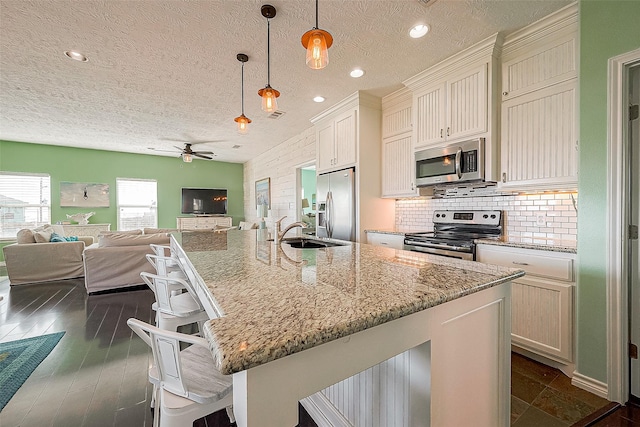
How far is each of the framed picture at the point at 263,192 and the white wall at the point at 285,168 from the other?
132 millimetres

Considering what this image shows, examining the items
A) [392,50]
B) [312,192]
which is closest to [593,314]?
[392,50]

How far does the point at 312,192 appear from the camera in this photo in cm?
774

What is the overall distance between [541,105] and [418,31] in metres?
1.14

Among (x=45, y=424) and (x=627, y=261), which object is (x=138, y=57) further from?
(x=627, y=261)

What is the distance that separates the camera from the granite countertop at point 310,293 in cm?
55

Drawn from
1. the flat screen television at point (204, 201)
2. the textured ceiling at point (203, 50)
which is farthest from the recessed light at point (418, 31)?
the flat screen television at point (204, 201)

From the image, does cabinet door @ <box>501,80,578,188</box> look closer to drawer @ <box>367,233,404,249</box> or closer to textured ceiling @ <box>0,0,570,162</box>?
textured ceiling @ <box>0,0,570,162</box>

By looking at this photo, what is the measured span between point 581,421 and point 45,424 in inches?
116

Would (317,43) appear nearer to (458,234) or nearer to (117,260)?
(458,234)

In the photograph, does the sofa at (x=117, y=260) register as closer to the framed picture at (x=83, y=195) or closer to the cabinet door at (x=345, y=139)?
the cabinet door at (x=345, y=139)

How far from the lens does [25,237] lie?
430 centimetres

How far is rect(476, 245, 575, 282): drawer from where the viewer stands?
186cm

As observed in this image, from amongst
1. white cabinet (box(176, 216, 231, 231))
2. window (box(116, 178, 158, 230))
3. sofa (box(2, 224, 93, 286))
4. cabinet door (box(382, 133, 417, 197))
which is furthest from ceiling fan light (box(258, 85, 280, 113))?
window (box(116, 178, 158, 230))

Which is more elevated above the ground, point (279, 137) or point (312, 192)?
point (279, 137)
